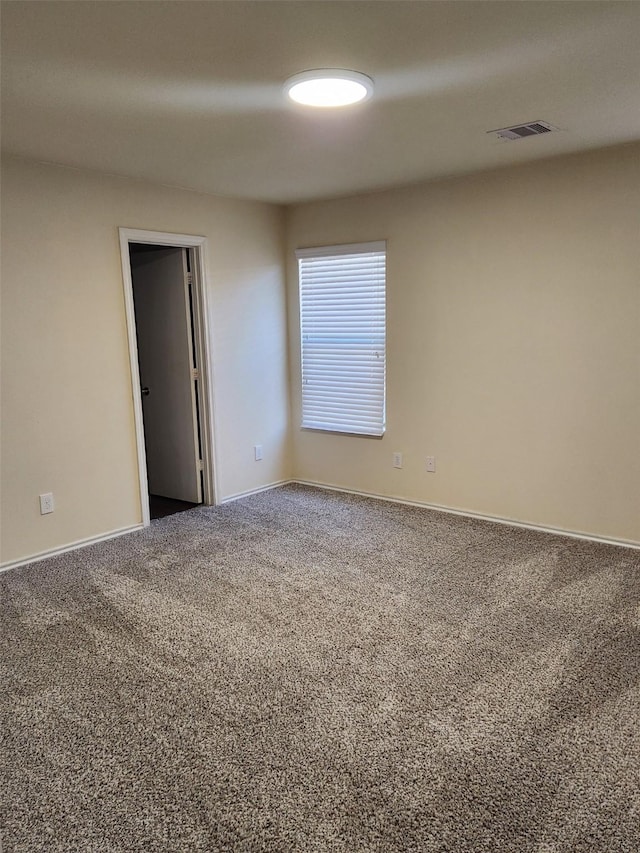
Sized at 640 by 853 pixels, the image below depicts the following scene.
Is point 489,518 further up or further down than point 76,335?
further down

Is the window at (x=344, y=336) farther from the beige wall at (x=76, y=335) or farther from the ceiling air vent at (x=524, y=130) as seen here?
the ceiling air vent at (x=524, y=130)

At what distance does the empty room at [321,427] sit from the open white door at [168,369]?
0.03 meters

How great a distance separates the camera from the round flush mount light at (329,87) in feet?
7.50

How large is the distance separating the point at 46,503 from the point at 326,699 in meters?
2.35

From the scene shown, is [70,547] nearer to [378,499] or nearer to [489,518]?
[378,499]

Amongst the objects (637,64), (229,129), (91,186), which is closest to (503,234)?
(637,64)

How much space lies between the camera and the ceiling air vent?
3020 millimetres

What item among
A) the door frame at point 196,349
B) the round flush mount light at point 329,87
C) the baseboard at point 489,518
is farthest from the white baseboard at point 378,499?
the round flush mount light at point 329,87

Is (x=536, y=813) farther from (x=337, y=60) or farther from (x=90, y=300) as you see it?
(x=90, y=300)

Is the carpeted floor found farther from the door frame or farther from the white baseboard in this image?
the door frame

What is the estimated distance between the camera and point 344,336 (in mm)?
4980

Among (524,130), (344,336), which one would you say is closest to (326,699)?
(524,130)

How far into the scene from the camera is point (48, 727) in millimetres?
2229

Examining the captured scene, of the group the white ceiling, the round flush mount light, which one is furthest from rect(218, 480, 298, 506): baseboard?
the round flush mount light
